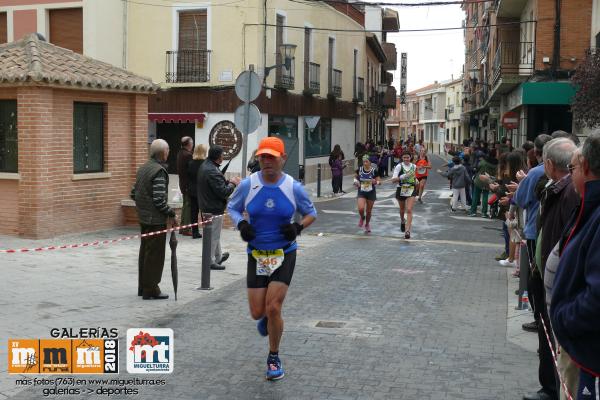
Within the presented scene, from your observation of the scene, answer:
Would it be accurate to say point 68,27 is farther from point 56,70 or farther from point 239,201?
point 239,201

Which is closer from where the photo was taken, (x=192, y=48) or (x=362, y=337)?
(x=362, y=337)

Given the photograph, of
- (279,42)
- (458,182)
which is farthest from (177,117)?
(458,182)

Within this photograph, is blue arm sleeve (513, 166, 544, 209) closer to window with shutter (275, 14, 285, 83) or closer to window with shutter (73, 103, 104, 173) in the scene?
window with shutter (73, 103, 104, 173)

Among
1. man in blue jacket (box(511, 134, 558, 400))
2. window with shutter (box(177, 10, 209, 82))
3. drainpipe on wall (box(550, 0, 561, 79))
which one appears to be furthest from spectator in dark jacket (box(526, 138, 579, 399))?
window with shutter (box(177, 10, 209, 82))

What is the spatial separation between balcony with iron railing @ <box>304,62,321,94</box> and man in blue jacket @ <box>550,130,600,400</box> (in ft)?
84.1

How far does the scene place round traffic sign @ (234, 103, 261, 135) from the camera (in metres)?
12.1

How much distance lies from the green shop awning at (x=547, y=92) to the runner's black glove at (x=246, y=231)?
16.1 metres

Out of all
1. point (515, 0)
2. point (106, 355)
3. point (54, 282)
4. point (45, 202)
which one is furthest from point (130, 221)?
point (515, 0)

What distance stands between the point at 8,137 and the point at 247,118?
430cm

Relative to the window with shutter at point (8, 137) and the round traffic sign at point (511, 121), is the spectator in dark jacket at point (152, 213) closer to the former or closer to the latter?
the window with shutter at point (8, 137)

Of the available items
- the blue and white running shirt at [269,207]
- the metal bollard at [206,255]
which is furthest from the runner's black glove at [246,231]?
the metal bollard at [206,255]

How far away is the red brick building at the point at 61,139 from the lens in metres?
12.4

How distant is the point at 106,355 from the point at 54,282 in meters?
3.42

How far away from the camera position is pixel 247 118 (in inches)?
477
